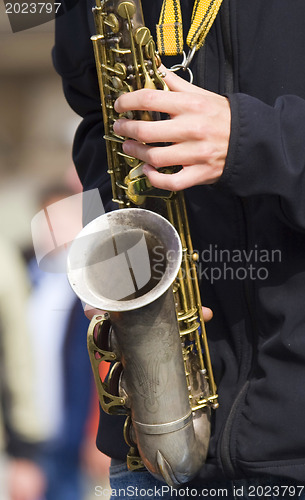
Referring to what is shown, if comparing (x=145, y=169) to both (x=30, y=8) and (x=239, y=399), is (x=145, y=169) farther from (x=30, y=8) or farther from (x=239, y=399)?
(x=30, y=8)

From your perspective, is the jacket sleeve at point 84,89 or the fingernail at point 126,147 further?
the jacket sleeve at point 84,89

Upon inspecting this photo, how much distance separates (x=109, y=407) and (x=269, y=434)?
1.19 feet

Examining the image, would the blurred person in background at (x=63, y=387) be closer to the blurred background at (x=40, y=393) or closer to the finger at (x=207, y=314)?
the blurred background at (x=40, y=393)

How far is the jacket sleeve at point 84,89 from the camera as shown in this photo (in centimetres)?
187

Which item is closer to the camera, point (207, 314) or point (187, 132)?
point (187, 132)

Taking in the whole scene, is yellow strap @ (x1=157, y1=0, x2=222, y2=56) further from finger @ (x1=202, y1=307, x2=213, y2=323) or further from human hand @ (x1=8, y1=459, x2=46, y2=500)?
human hand @ (x1=8, y1=459, x2=46, y2=500)

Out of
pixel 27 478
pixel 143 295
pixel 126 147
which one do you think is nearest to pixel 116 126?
pixel 126 147

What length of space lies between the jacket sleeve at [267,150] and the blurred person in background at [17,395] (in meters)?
2.37

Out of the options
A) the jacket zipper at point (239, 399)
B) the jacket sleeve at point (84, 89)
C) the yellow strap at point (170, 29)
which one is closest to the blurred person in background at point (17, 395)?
the jacket sleeve at point (84, 89)

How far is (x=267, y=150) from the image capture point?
1417 millimetres

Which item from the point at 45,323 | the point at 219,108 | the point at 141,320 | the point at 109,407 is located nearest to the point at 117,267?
the point at 141,320

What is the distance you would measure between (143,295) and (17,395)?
7.26 ft

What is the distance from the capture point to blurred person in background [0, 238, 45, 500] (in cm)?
362

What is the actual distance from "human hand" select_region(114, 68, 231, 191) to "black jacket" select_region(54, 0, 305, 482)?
0.09 ft
